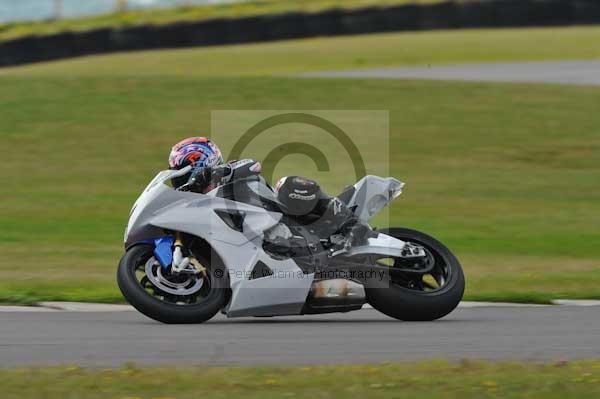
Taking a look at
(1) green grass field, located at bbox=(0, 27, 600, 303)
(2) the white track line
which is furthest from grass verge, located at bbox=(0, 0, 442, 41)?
(2) the white track line

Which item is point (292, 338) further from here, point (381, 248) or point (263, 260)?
point (381, 248)

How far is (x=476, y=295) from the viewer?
9.92 meters

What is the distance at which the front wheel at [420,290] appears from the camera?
834 cm

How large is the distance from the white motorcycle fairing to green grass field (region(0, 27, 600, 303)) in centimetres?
162

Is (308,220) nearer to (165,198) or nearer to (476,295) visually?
(165,198)

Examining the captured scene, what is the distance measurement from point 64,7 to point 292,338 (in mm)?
27574

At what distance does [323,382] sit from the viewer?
624cm

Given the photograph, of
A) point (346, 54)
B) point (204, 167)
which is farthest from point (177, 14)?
point (204, 167)

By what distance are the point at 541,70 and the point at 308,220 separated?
63.8 ft

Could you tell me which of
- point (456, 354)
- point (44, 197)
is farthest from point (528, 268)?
point (44, 197)

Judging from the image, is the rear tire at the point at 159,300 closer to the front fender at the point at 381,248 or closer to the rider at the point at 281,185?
the rider at the point at 281,185

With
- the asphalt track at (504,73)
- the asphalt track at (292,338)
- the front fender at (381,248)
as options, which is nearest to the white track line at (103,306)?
the asphalt track at (292,338)

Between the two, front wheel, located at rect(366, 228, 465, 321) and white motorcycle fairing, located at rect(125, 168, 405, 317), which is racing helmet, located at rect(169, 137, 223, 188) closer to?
white motorcycle fairing, located at rect(125, 168, 405, 317)

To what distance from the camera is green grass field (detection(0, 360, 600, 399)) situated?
5.98m
